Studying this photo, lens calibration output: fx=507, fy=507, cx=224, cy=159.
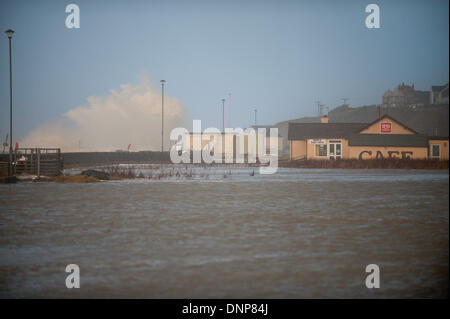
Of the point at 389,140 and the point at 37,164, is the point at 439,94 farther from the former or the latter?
the point at 37,164

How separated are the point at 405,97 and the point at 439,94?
34.1m

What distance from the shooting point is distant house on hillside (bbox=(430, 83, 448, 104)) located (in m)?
138

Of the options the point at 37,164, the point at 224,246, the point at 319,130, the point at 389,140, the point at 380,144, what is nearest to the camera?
the point at 224,246

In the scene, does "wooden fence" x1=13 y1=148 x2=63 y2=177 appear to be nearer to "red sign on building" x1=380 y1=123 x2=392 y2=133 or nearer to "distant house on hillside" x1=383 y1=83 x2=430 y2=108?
"red sign on building" x1=380 y1=123 x2=392 y2=133

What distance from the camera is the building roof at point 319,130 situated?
63.3 meters

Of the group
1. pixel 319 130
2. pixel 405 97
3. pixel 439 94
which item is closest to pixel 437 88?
pixel 439 94

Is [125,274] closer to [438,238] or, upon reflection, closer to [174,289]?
[174,289]

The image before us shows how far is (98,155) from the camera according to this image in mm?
58094

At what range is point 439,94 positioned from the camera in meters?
143

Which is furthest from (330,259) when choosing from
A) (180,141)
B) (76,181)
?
(180,141)

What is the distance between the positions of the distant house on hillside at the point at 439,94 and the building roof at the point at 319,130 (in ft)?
272

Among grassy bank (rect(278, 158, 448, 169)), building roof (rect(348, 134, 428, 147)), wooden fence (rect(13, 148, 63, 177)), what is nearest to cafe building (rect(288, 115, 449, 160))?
building roof (rect(348, 134, 428, 147))
